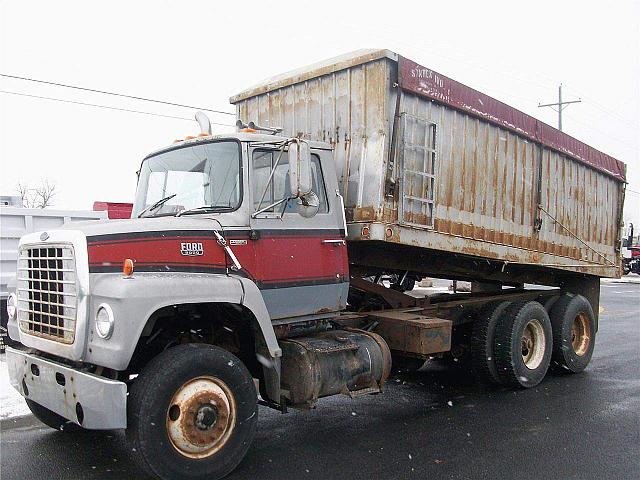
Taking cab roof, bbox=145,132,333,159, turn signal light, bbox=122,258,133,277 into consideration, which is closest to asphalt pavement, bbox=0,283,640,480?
turn signal light, bbox=122,258,133,277

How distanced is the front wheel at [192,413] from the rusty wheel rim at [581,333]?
229 inches

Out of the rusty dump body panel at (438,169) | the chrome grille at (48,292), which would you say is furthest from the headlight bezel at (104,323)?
the rusty dump body panel at (438,169)

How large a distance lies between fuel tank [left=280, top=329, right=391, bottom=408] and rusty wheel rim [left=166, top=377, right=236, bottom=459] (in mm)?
701

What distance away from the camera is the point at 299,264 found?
530cm

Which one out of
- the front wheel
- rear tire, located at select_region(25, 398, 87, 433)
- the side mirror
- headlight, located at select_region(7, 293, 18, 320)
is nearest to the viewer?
the front wheel

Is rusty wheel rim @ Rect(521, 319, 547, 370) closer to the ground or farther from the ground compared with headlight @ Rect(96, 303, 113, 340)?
closer to the ground

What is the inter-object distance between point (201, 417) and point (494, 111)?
497 cm

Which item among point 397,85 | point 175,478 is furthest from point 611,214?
point 175,478

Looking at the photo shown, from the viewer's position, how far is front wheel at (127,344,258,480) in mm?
4098

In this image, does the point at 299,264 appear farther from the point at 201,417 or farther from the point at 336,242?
the point at 201,417

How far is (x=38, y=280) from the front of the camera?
15.4 feet

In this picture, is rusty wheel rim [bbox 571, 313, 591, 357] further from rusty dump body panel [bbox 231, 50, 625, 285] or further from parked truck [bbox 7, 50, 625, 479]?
rusty dump body panel [bbox 231, 50, 625, 285]

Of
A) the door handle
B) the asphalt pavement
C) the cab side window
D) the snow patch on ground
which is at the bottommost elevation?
the snow patch on ground

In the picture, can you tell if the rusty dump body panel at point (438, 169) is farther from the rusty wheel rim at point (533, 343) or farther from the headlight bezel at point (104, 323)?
the headlight bezel at point (104, 323)
